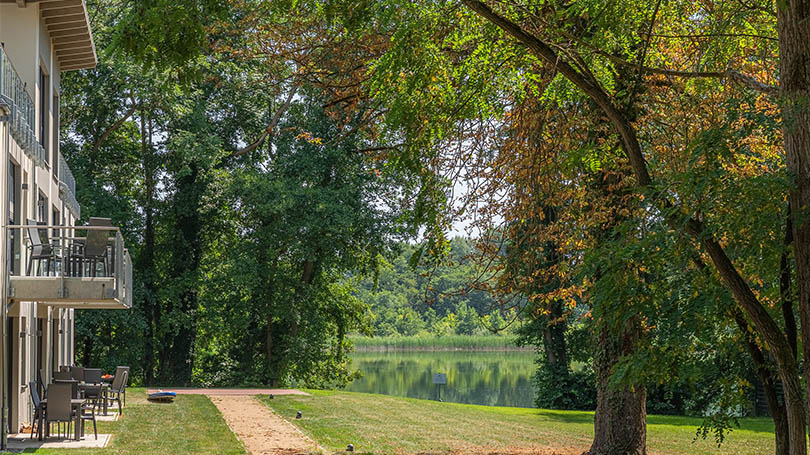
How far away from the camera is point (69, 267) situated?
17.0 meters

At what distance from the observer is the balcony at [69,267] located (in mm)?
15641

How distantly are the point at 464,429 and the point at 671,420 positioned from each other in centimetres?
690

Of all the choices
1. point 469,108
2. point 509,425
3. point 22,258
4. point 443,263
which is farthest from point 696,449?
point 22,258

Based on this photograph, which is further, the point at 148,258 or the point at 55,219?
the point at 148,258

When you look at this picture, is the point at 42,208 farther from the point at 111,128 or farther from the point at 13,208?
the point at 111,128

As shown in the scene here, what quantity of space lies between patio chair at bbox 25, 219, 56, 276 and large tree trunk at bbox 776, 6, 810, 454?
1333 centimetres

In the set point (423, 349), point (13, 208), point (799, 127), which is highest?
point (13, 208)

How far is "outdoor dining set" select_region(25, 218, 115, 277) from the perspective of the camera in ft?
54.7

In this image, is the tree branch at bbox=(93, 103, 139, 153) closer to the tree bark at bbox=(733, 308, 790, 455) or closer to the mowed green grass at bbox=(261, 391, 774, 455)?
the mowed green grass at bbox=(261, 391, 774, 455)

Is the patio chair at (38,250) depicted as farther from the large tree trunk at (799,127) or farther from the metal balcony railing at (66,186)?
the large tree trunk at (799,127)

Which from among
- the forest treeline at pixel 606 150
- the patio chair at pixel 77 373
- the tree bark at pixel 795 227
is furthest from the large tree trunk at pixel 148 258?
the tree bark at pixel 795 227

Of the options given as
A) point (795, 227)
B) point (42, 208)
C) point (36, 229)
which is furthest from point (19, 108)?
point (795, 227)

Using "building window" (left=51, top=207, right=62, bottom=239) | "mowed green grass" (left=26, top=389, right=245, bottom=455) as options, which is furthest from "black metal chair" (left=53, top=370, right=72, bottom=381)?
"building window" (left=51, top=207, right=62, bottom=239)

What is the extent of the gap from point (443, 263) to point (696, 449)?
334 inches
